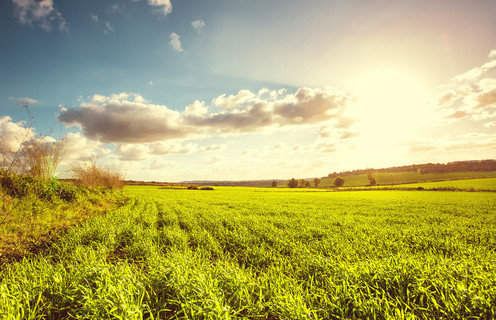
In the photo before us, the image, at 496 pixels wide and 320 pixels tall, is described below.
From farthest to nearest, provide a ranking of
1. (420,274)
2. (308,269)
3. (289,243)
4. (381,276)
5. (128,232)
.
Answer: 1. (128,232)
2. (289,243)
3. (308,269)
4. (381,276)
5. (420,274)

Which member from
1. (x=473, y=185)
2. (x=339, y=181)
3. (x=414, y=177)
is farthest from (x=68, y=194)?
(x=414, y=177)

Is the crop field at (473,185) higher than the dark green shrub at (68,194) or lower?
lower

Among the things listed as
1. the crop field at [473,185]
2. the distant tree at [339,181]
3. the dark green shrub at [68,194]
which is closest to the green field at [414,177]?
the distant tree at [339,181]

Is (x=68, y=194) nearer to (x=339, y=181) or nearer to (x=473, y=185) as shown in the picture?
(x=473, y=185)

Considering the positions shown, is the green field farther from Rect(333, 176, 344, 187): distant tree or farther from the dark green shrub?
the dark green shrub

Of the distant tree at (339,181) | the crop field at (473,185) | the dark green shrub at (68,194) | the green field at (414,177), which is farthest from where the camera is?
the distant tree at (339,181)

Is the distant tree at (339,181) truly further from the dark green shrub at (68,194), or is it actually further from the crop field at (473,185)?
the dark green shrub at (68,194)

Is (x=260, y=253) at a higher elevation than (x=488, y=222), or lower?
higher

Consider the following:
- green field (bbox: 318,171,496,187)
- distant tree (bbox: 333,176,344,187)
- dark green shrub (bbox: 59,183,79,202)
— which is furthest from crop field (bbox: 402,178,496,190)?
dark green shrub (bbox: 59,183,79,202)

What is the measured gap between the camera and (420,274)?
3.59 metres

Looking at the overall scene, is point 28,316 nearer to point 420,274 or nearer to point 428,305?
point 428,305

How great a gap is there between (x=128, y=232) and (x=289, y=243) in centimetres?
709

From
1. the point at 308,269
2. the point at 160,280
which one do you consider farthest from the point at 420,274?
the point at 160,280

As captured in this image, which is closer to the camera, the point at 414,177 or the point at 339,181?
the point at 414,177
